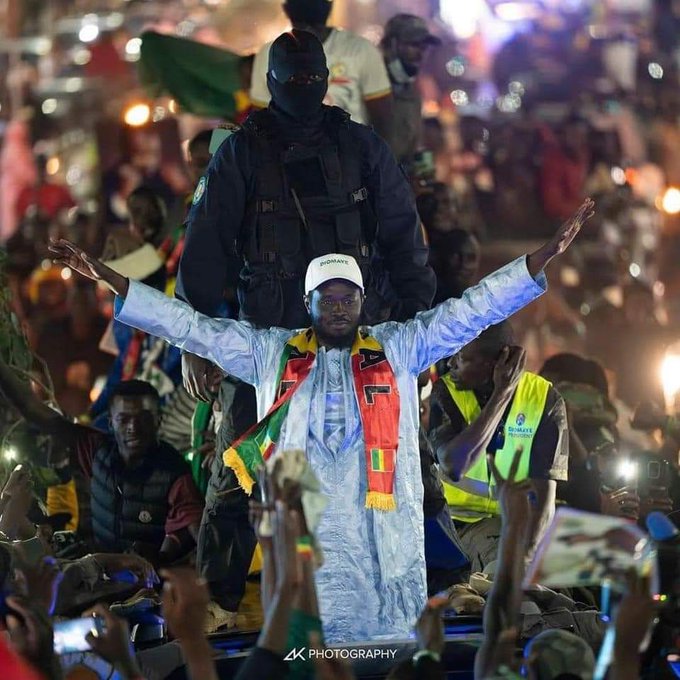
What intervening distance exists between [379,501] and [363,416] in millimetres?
359

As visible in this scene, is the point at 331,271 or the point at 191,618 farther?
the point at 331,271

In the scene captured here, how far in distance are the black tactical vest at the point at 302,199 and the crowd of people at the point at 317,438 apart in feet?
0.03

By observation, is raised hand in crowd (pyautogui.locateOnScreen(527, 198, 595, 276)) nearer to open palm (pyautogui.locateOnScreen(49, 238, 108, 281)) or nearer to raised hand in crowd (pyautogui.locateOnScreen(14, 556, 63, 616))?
open palm (pyautogui.locateOnScreen(49, 238, 108, 281))

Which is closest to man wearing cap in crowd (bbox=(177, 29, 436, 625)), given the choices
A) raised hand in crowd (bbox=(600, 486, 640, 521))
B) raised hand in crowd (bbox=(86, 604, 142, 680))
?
raised hand in crowd (bbox=(600, 486, 640, 521))

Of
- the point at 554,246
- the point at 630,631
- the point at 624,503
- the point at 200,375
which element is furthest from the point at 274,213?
the point at 630,631

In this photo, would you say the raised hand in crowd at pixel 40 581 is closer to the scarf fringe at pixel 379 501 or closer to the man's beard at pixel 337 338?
the scarf fringe at pixel 379 501

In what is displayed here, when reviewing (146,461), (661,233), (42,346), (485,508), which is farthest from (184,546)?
(661,233)

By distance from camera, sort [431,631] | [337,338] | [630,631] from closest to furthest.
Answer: [630,631], [431,631], [337,338]

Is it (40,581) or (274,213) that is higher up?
(274,213)

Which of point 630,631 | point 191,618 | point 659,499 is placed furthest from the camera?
point 659,499

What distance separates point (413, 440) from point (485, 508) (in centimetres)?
176

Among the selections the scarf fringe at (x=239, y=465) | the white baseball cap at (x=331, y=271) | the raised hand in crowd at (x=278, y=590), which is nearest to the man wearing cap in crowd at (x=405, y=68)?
the white baseball cap at (x=331, y=271)

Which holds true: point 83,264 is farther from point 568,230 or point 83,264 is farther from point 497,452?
point 497,452

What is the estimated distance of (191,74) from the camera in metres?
13.9
